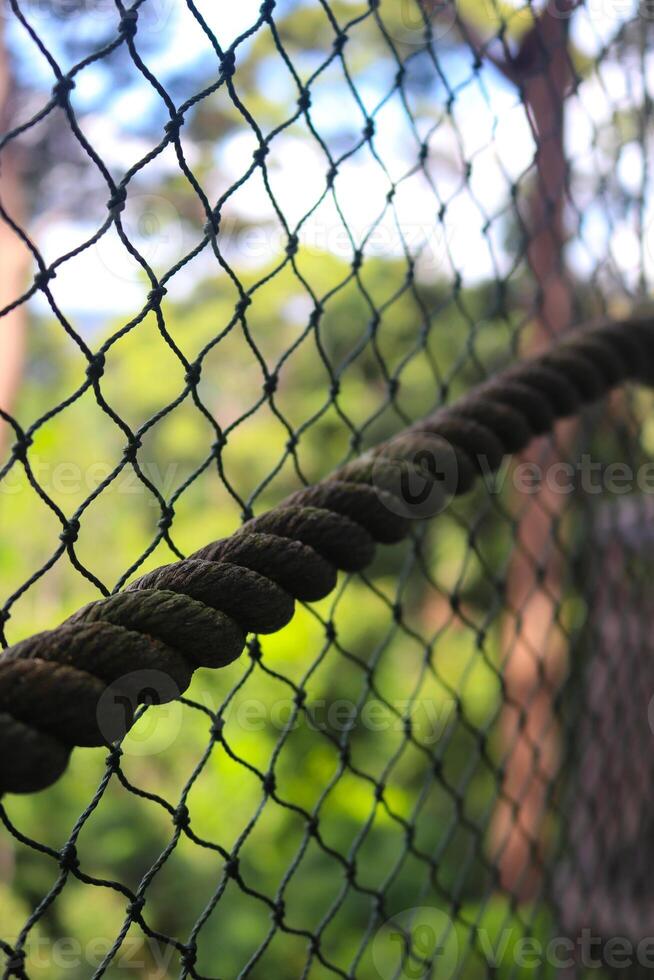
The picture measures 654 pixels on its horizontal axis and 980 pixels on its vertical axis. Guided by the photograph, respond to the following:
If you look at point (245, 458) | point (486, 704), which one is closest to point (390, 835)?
point (486, 704)

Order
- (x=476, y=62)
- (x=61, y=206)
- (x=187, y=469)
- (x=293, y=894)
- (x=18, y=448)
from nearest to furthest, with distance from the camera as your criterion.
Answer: (x=18, y=448) < (x=476, y=62) < (x=293, y=894) < (x=61, y=206) < (x=187, y=469)

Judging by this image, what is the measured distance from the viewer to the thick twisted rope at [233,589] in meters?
0.36

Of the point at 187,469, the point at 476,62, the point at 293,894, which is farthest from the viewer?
the point at 187,469

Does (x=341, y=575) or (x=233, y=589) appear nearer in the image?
(x=233, y=589)

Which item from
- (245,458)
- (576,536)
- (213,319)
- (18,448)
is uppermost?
(213,319)

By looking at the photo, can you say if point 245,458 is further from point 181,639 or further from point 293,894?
point 181,639

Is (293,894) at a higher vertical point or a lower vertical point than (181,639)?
lower

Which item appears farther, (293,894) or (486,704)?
(486,704)

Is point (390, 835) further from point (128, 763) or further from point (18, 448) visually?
point (18, 448)

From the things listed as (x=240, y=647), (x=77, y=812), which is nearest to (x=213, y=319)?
(x=77, y=812)

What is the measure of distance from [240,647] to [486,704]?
3389 mm

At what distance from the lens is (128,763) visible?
10.9ft

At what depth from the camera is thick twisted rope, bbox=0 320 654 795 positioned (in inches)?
14.0

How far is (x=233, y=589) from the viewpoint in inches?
18.1
